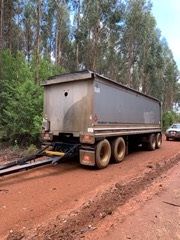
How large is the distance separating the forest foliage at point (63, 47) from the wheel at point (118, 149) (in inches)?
165

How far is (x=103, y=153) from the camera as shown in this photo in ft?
37.2

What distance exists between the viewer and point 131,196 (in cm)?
729

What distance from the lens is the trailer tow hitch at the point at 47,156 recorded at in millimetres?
8703

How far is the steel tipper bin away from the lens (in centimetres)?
1053

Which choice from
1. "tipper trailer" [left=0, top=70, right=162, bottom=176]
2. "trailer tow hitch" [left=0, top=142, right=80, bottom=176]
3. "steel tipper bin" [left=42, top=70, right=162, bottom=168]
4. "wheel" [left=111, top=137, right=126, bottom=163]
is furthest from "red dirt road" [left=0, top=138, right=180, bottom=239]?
"steel tipper bin" [left=42, top=70, right=162, bottom=168]

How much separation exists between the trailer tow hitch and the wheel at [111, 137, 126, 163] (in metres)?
1.78

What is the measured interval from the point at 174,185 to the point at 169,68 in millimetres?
55060

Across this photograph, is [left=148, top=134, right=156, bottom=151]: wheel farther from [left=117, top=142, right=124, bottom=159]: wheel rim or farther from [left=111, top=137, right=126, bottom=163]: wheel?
[left=117, top=142, right=124, bottom=159]: wheel rim

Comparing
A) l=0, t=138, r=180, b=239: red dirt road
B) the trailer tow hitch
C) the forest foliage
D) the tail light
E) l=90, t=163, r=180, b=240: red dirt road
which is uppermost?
the forest foliage

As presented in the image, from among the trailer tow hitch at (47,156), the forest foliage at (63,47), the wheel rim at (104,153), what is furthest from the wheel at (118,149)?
the forest foliage at (63,47)

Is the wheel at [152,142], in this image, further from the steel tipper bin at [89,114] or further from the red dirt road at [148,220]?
the red dirt road at [148,220]

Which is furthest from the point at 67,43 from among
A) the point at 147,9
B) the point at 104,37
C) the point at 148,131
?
the point at 148,131

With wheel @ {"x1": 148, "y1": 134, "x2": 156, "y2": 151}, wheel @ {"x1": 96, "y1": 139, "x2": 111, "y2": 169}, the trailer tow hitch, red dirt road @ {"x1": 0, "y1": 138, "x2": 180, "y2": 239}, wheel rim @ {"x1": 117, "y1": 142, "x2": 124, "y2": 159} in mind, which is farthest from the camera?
wheel @ {"x1": 148, "y1": 134, "x2": 156, "y2": 151}

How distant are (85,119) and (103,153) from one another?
61.6 inches
